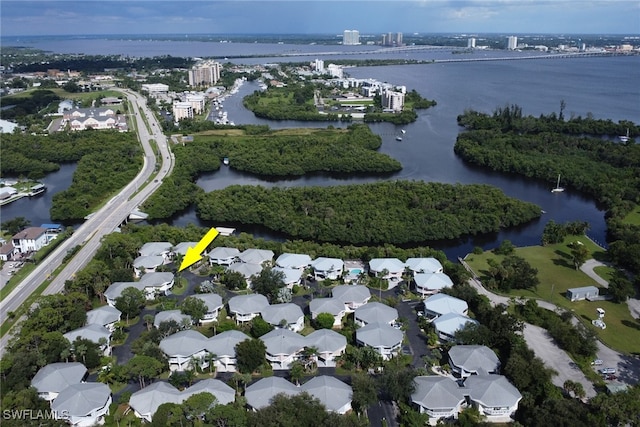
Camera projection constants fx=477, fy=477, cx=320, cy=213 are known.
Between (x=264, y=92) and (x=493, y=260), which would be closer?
(x=493, y=260)

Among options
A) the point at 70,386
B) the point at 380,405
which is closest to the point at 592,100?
the point at 380,405

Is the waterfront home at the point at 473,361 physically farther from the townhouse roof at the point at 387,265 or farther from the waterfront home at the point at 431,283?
the townhouse roof at the point at 387,265

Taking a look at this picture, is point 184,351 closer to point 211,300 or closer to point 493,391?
point 211,300

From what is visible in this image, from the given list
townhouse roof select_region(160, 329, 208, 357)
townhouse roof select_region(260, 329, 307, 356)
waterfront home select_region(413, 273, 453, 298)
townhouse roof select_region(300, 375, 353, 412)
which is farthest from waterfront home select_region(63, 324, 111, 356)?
waterfront home select_region(413, 273, 453, 298)

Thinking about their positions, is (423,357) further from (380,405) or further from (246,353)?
(246,353)

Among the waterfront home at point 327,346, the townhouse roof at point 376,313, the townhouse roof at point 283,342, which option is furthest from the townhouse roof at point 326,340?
the townhouse roof at point 376,313

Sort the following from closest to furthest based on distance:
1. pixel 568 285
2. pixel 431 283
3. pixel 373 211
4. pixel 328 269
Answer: pixel 431 283 < pixel 568 285 < pixel 328 269 < pixel 373 211

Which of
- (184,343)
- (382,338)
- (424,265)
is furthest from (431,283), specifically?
(184,343)
